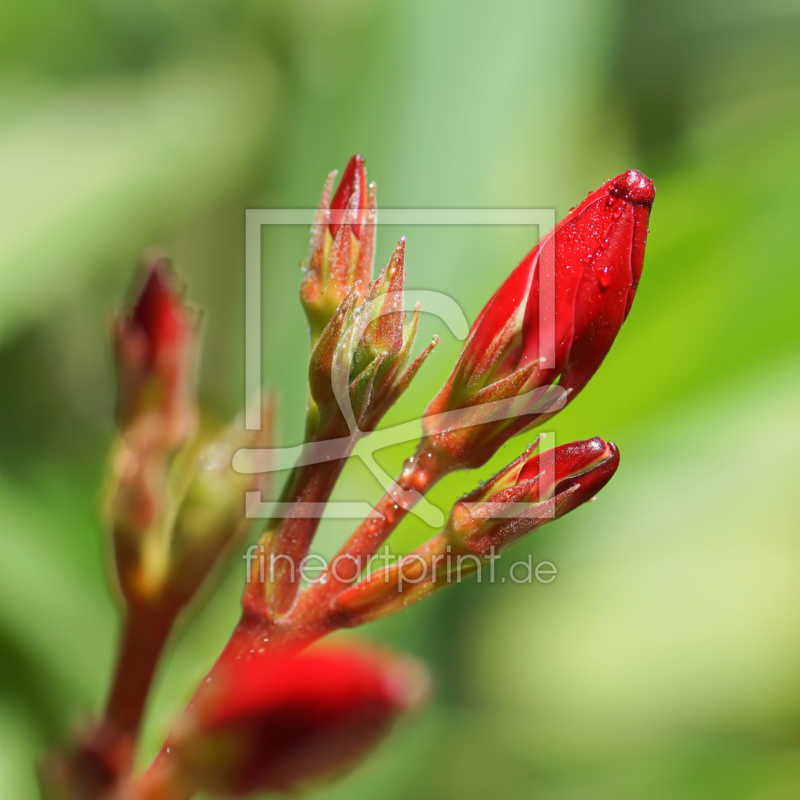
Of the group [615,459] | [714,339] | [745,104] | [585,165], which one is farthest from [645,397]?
[745,104]

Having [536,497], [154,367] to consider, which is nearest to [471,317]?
[154,367]

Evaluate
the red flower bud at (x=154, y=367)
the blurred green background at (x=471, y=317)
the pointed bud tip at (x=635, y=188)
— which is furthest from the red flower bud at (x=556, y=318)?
the blurred green background at (x=471, y=317)

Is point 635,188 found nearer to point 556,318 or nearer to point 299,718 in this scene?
point 556,318

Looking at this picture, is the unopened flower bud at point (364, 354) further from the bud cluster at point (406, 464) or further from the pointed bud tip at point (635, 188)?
the pointed bud tip at point (635, 188)

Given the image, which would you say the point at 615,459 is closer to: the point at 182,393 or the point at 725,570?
the point at 182,393

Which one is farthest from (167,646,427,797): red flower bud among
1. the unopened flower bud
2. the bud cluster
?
the unopened flower bud

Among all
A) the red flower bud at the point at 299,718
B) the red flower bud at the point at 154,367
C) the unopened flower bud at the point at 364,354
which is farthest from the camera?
the red flower bud at the point at 154,367

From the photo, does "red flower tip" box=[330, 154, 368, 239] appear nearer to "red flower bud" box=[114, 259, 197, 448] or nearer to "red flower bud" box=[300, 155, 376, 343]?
"red flower bud" box=[300, 155, 376, 343]
